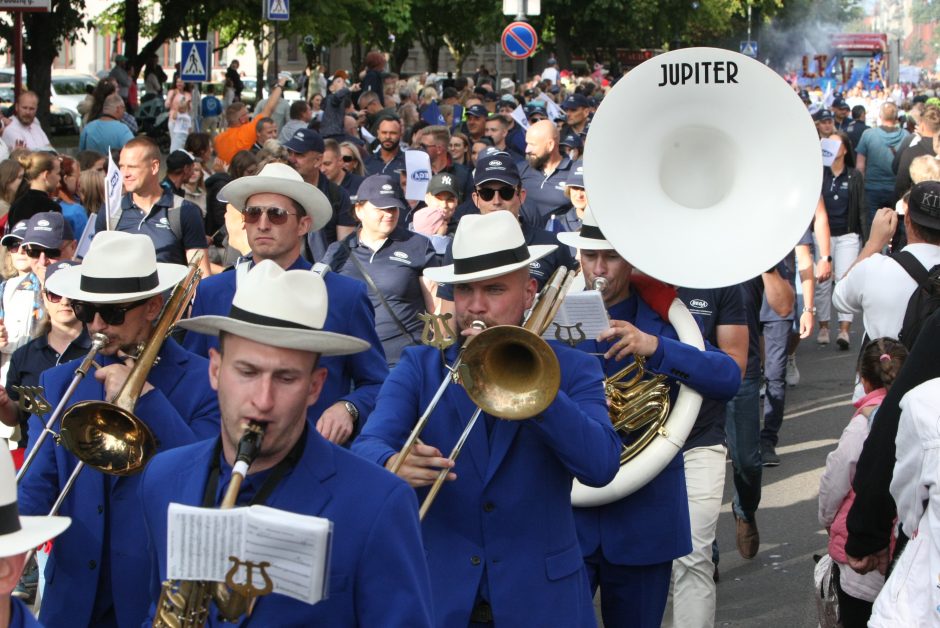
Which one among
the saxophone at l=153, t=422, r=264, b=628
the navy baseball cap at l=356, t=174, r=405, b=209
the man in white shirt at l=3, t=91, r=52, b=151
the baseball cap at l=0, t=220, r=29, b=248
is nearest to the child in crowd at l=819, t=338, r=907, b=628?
the navy baseball cap at l=356, t=174, r=405, b=209

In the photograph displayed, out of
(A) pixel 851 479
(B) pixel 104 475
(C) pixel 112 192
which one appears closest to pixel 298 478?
(B) pixel 104 475

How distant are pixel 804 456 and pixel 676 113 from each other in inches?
202

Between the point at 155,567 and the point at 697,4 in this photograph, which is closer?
the point at 155,567

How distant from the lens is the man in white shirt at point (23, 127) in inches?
574

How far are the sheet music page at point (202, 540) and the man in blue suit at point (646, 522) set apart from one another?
2407mm

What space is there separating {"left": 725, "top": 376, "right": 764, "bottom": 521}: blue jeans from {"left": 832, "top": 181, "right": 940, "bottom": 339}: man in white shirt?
79 cm

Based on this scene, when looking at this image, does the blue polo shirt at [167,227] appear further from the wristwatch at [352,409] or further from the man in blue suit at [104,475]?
the man in blue suit at [104,475]

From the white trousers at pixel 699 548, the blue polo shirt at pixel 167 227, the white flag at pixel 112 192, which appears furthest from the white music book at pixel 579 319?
the white flag at pixel 112 192

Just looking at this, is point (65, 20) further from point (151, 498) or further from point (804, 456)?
point (151, 498)

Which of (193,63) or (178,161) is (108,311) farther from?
(193,63)

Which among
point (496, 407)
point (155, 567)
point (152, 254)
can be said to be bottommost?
point (155, 567)

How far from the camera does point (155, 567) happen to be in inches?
135

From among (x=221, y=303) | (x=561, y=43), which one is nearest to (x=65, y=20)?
(x=221, y=303)

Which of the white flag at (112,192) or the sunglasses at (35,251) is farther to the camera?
the white flag at (112,192)
